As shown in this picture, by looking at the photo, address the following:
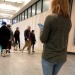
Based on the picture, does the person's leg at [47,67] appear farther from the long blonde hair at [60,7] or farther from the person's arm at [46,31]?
the long blonde hair at [60,7]

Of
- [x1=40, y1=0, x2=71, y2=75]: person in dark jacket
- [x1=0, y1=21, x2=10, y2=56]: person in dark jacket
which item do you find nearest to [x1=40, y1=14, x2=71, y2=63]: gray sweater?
[x1=40, y1=0, x2=71, y2=75]: person in dark jacket

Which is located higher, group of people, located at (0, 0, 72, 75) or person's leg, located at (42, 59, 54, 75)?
group of people, located at (0, 0, 72, 75)

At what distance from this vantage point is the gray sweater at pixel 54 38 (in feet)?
5.48

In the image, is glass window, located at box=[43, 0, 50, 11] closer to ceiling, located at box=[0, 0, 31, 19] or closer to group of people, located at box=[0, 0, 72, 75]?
ceiling, located at box=[0, 0, 31, 19]

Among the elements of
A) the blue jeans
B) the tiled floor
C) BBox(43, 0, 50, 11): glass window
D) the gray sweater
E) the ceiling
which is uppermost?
the ceiling

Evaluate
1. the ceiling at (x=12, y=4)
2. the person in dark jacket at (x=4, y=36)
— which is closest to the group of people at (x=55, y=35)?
the person in dark jacket at (x=4, y=36)

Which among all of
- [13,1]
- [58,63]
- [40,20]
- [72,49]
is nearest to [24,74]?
[58,63]

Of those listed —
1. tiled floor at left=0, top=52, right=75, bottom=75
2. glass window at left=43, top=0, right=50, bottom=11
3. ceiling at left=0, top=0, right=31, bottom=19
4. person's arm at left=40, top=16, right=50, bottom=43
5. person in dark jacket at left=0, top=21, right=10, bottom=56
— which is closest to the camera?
person's arm at left=40, top=16, right=50, bottom=43

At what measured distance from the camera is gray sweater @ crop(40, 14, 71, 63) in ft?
5.48

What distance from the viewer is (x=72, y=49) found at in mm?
8539

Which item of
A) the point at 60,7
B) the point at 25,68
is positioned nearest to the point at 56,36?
the point at 60,7

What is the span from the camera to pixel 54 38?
1.70 meters

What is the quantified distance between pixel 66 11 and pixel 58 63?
0.56 metres

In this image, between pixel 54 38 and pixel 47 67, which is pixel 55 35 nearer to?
pixel 54 38
